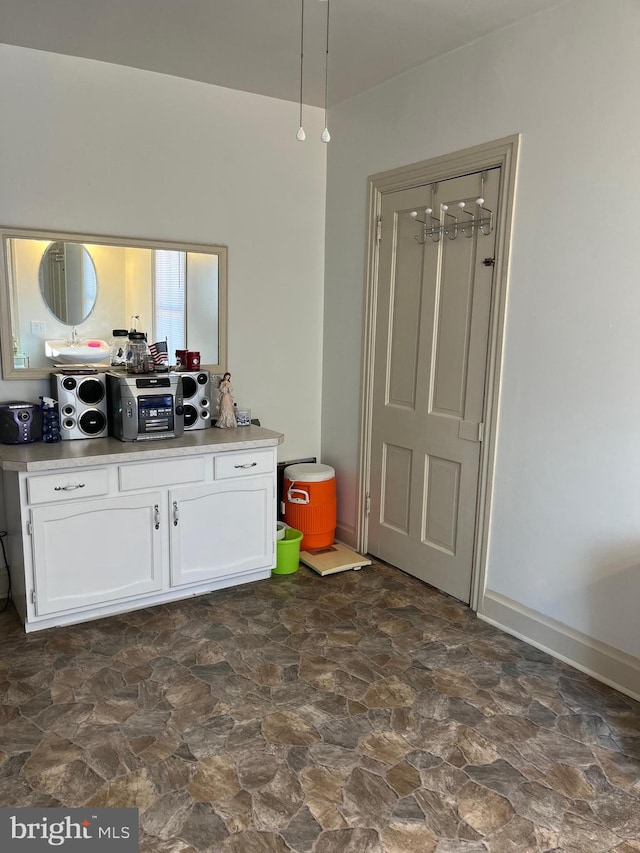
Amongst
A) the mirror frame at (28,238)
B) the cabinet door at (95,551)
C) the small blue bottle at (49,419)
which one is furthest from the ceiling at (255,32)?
the cabinet door at (95,551)

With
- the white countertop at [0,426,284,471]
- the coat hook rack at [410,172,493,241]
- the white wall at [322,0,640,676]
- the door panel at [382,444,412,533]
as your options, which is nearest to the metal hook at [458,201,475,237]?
the coat hook rack at [410,172,493,241]

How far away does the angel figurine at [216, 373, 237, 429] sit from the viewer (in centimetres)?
354

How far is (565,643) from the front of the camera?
2.71m

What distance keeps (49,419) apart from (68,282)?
72 cm

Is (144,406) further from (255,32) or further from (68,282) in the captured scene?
(255,32)

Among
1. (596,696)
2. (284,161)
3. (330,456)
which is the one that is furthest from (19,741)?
(284,161)

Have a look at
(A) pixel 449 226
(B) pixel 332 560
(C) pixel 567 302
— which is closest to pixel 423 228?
(A) pixel 449 226

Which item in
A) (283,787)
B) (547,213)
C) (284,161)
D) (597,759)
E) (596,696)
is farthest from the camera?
(284,161)

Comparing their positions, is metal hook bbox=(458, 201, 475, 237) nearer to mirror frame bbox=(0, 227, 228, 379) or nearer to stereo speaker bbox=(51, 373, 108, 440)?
mirror frame bbox=(0, 227, 228, 379)

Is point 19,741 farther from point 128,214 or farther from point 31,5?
point 31,5

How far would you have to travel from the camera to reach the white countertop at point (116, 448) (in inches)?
106

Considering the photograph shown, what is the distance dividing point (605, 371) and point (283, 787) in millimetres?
1900

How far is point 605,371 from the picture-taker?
248 cm

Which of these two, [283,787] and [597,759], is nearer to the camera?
[283,787]
